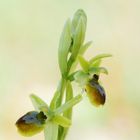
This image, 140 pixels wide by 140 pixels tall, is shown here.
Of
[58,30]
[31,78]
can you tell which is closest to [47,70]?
[31,78]

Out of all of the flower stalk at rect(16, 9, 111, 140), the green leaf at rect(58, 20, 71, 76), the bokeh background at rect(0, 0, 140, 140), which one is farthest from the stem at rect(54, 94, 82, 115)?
the bokeh background at rect(0, 0, 140, 140)

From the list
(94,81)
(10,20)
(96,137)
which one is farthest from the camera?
(10,20)

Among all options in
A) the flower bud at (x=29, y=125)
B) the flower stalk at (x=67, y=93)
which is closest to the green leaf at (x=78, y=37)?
the flower stalk at (x=67, y=93)

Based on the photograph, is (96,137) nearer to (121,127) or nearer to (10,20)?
(121,127)

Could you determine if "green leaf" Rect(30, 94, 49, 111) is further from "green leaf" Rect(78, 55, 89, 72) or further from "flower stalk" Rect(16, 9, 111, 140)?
"green leaf" Rect(78, 55, 89, 72)

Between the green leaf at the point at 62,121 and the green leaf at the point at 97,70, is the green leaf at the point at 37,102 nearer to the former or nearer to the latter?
the green leaf at the point at 62,121

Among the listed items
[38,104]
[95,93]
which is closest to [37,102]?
[38,104]
